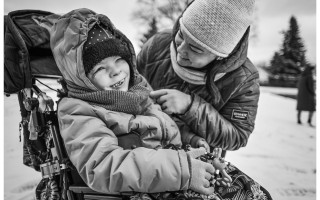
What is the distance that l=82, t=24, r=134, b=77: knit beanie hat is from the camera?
1.07 m

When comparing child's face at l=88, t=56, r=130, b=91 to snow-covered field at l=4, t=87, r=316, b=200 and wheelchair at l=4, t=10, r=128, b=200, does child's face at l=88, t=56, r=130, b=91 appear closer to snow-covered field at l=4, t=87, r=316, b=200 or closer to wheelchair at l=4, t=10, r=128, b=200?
wheelchair at l=4, t=10, r=128, b=200

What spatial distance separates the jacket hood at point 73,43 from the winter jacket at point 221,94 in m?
0.43

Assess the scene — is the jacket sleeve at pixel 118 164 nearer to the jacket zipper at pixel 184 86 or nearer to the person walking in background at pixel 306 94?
the jacket zipper at pixel 184 86

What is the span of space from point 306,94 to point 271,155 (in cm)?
45

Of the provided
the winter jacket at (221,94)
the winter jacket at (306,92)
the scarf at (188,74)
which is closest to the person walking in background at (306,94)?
the winter jacket at (306,92)

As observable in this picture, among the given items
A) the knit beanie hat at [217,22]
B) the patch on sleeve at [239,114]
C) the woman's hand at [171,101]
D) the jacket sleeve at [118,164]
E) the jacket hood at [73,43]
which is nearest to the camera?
the jacket sleeve at [118,164]

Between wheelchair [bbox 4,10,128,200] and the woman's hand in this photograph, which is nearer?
wheelchair [bbox 4,10,128,200]

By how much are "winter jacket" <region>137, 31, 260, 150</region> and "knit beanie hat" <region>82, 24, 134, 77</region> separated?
1.10 ft

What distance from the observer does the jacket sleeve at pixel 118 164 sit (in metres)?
0.91

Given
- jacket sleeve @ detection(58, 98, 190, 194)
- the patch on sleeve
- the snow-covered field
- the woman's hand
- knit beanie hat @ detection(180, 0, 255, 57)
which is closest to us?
jacket sleeve @ detection(58, 98, 190, 194)

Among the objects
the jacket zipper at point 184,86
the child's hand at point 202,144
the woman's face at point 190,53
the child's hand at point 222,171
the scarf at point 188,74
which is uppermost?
the woman's face at point 190,53

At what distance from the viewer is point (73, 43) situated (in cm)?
102

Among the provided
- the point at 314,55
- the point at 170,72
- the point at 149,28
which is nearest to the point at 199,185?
the point at 170,72

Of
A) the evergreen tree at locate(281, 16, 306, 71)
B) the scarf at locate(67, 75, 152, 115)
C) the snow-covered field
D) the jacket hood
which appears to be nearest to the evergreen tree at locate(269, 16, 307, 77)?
the evergreen tree at locate(281, 16, 306, 71)
